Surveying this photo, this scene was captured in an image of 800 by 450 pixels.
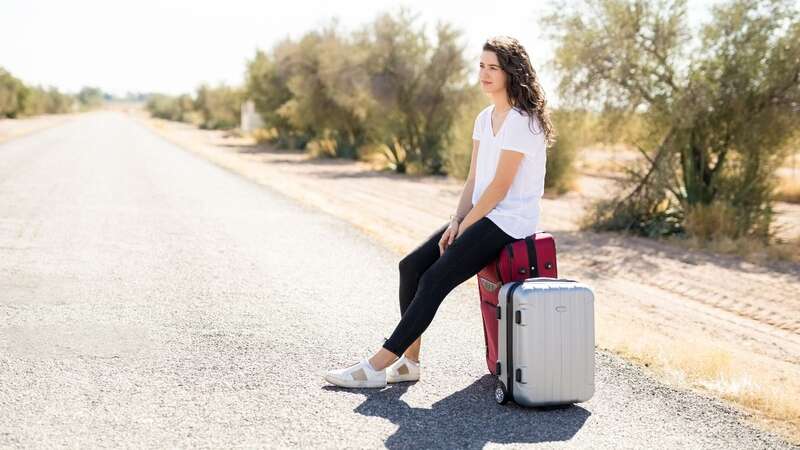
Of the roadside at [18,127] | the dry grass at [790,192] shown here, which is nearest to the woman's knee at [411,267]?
the dry grass at [790,192]

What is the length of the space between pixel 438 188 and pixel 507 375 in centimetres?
1758

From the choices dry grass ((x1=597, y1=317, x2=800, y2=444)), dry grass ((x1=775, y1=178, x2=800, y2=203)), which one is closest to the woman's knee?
dry grass ((x1=597, y1=317, x2=800, y2=444))

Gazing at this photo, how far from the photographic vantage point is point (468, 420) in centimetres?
406

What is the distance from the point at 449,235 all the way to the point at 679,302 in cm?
485

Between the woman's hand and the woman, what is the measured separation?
69 mm

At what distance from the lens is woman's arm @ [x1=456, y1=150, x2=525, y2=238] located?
4.40 metres

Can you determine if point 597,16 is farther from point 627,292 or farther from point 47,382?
point 47,382

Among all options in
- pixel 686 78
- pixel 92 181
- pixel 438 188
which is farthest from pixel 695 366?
pixel 438 188

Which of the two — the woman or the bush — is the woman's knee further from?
the bush

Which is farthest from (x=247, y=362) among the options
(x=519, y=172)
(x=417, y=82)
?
(x=417, y=82)

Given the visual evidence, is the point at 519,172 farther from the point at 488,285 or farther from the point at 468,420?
the point at 468,420

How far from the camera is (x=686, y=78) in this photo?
12812mm

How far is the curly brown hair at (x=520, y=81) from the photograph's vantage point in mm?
4418

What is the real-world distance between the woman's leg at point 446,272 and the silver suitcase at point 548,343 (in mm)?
276
